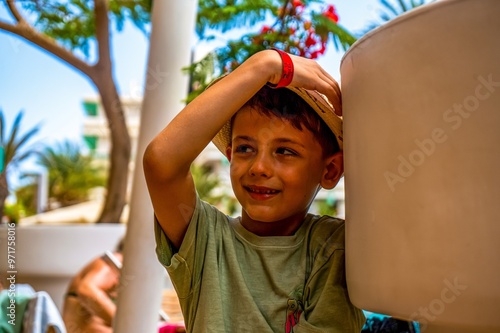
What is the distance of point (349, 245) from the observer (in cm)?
92

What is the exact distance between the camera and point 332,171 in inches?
47.3

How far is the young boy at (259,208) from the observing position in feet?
3.27

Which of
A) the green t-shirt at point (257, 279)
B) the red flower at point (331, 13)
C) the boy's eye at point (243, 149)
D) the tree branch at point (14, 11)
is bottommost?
→ the green t-shirt at point (257, 279)

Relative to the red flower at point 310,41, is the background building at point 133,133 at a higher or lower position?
lower

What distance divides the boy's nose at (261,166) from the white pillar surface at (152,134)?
80 centimetres

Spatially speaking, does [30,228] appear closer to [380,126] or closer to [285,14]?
[285,14]

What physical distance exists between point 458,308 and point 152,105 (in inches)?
53.6

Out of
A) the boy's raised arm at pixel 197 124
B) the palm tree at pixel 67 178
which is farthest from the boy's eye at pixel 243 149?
the palm tree at pixel 67 178

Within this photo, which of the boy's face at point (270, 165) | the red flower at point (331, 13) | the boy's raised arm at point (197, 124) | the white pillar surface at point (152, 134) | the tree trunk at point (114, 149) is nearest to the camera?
the boy's raised arm at point (197, 124)

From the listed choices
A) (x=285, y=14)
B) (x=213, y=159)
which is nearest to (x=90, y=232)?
(x=285, y=14)

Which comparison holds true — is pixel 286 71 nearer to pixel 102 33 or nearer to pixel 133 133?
pixel 102 33

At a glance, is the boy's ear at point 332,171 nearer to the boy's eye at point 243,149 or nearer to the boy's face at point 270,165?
the boy's face at point 270,165

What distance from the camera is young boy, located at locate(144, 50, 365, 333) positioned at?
3.27ft

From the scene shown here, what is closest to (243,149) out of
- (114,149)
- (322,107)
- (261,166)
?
(261,166)
